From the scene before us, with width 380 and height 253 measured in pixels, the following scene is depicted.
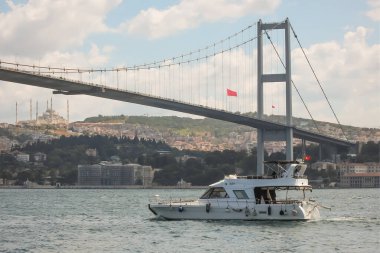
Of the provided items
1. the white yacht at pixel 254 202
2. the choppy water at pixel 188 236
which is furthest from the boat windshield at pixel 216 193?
the choppy water at pixel 188 236

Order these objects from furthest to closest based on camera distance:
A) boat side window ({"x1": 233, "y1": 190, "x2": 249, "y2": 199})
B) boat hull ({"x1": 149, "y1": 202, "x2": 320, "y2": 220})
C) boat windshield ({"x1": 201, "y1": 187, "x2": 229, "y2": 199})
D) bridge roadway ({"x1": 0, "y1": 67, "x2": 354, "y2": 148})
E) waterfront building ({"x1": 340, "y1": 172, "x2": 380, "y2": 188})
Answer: waterfront building ({"x1": 340, "y1": 172, "x2": 380, "y2": 188}) → bridge roadway ({"x1": 0, "y1": 67, "x2": 354, "y2": 148}) → boat windshield ({"x1": 201, "y1": 187, "x2": 229, "y2": 199}) → boat side window ({"x1": 233, "y1": 190, "x2": 249, "y2": 199}) → boat hull ({"x1": 149, "y1": 202, "x2": 320, "y2": 220})

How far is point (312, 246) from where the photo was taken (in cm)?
3759

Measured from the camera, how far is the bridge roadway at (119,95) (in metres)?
76.2

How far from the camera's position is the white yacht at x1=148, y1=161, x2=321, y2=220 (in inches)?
1811

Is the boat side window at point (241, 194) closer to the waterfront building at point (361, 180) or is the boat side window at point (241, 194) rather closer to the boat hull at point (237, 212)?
the boat hull at point (237, 212)

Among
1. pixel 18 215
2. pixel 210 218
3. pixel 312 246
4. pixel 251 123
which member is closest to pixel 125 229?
pixel 210 218

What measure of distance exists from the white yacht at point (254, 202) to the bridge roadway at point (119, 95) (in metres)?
29.2

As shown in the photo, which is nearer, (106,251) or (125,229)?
(106,251)

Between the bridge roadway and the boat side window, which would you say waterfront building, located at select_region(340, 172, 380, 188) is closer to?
the bridge roadway

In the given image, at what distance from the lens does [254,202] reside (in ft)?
153

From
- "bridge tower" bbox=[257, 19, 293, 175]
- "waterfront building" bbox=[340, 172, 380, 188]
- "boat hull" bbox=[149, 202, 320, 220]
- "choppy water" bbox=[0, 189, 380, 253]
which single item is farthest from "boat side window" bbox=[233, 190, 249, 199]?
"waterfront building" bbox=[340, 172, 380, 188]

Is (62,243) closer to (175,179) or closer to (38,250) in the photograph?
(38,250)

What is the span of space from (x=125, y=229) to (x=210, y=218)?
4284 millimetres

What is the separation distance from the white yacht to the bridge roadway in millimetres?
29178
